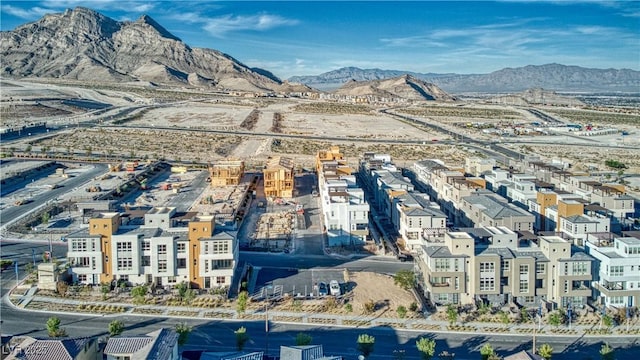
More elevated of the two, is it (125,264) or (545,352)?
(125,264)

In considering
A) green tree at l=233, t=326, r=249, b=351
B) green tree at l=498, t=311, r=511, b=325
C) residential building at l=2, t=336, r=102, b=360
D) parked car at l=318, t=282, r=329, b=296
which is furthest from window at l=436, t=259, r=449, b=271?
residential building at l=2, t=336, r=102, b=360

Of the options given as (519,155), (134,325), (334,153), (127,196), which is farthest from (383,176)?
(519,155)

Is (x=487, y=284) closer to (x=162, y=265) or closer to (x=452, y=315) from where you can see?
(x=452, y=315)

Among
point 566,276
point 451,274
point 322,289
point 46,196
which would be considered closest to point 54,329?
point 322,289

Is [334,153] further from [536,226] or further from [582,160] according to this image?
[582,160]

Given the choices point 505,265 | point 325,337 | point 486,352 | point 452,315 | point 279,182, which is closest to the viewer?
point 486,352
